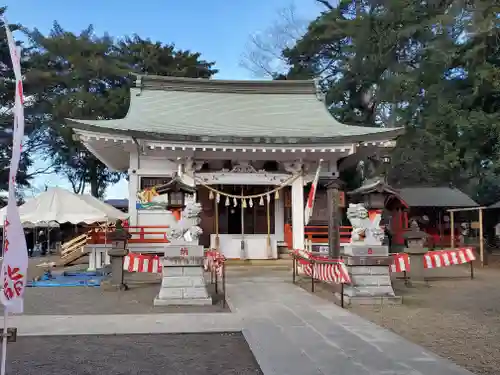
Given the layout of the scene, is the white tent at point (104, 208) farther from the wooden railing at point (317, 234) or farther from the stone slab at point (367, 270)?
the stone slab at point (367, 270)

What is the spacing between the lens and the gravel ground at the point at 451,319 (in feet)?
18.0

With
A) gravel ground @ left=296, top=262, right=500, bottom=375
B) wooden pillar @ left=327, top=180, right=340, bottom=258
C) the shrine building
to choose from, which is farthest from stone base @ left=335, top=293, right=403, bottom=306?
the shrine building

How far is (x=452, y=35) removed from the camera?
16.5 meters

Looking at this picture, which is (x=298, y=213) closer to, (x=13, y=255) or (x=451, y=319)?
(x=451, y=319)

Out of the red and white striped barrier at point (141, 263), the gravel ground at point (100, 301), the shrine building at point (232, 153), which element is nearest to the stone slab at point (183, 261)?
the gravel ground at point (100, 301)

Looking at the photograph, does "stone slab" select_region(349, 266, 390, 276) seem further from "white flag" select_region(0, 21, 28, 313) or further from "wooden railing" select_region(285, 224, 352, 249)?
"white flag" select_region(0, 21, 28, 313)

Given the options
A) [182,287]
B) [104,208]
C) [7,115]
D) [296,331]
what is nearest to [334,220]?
[182,287]

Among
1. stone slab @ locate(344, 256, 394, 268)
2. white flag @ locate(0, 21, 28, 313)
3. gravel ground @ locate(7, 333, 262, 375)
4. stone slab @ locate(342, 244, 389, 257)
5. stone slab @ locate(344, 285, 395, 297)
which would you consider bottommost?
gravel ground @ locate(7, 333, 262, 375)

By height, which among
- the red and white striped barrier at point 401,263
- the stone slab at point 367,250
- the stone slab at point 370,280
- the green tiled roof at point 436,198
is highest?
the green tiled roof at point 436,198

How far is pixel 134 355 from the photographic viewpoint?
541 centimetres

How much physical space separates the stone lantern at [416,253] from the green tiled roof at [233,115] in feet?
14.8

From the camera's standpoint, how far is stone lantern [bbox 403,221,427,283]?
1205 cm

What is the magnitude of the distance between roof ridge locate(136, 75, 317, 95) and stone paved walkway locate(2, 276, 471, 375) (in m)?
13.3

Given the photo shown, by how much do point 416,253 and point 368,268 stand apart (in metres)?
3.63
